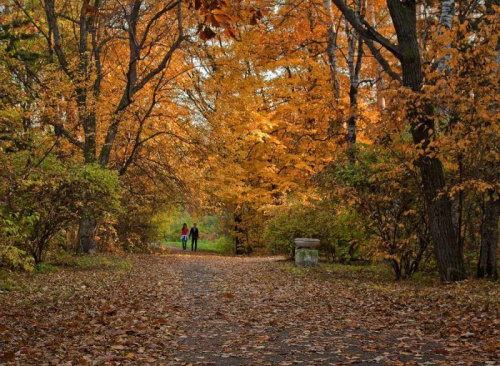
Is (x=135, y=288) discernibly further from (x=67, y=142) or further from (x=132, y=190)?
(x=132, y=190)

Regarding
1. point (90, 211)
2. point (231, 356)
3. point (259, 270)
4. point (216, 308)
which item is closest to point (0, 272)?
point (90, 211)

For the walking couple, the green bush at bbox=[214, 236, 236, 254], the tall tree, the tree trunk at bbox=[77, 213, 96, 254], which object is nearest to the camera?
the tall tree

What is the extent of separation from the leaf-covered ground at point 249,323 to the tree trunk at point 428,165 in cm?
72

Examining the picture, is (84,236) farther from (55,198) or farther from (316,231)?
(316,231)

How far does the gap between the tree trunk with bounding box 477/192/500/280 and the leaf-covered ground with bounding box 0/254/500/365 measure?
1175mm

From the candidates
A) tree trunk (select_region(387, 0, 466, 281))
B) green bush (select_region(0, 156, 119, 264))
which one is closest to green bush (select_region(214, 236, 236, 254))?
green bush (select_region(0, 156, 119, 264))

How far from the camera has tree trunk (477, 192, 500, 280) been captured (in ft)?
34.3

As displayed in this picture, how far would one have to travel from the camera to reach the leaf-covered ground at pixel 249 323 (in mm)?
5277

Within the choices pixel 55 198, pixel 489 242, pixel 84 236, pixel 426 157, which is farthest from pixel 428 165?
pixel 84 236

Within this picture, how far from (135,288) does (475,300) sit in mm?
6369

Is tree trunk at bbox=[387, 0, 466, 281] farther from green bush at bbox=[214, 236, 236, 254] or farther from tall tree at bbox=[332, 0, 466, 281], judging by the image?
green bush at bbox=[214, 236, 236, 254]

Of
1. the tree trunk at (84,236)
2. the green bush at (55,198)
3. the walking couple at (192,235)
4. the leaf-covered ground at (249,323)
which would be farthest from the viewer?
the walking couple at (192,235)

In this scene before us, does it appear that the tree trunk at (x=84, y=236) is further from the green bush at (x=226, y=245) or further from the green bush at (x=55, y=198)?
the green bush at (x=226, y=245)

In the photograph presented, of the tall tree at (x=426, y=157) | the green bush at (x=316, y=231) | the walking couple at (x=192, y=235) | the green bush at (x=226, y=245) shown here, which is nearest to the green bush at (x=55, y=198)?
the green bush at (x=316, y=231)
